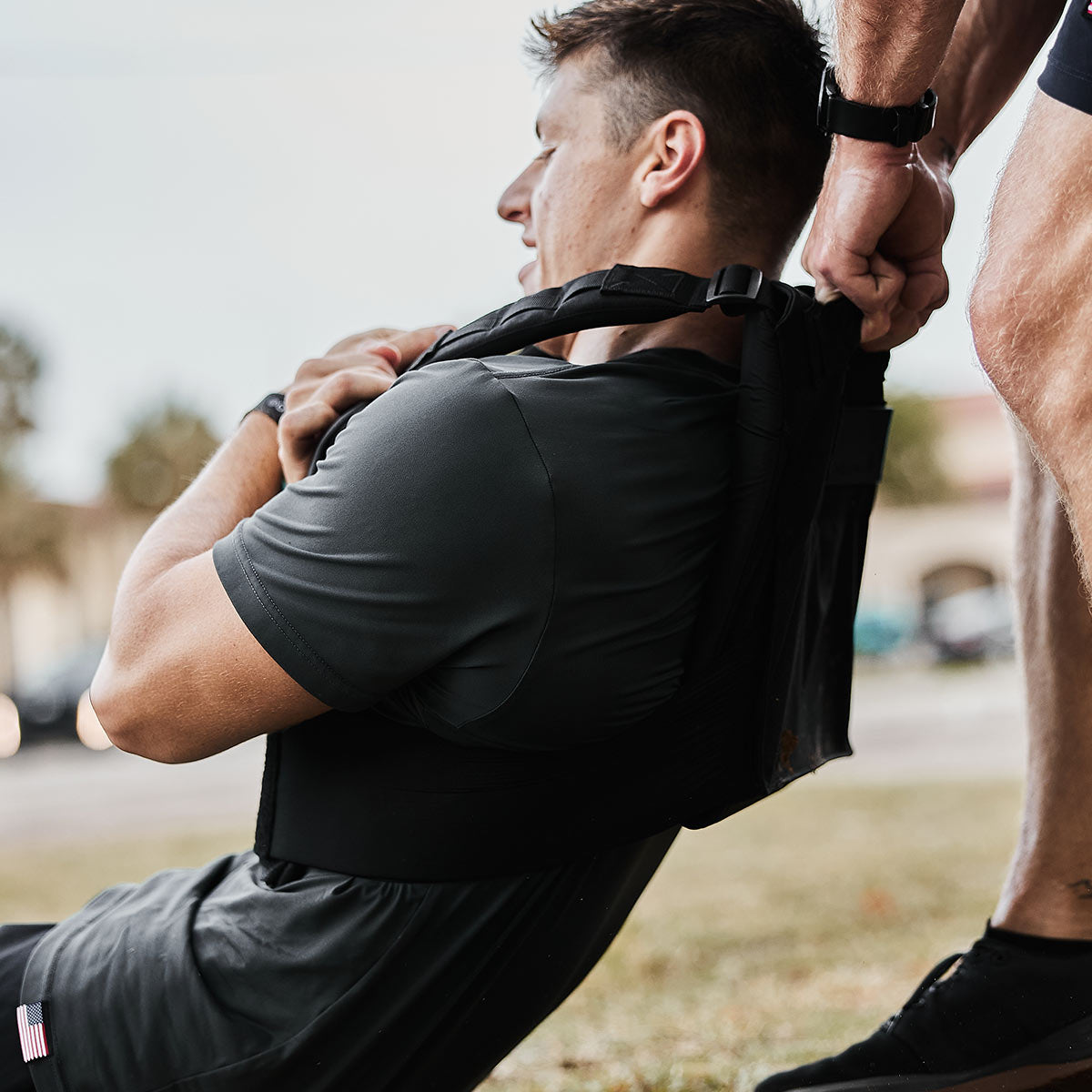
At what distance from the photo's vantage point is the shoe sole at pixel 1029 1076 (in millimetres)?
1942

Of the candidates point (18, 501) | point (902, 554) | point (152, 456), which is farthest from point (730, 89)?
point (902, 554)

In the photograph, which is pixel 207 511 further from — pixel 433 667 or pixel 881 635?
pixel 881 635

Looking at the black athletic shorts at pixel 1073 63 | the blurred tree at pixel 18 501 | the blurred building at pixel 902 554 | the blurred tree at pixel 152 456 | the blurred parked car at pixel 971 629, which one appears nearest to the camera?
the black athletic shorts at pixel 1073 63

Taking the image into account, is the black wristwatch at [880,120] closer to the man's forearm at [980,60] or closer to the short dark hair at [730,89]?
the short dark hair at [730,89]

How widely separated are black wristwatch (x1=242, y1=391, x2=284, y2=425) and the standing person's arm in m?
0.88

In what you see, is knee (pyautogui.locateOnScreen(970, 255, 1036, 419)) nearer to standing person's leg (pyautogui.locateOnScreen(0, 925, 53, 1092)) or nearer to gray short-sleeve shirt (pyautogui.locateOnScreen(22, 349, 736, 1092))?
gray short-sleeve shirt (pyautogui.locateOnScreen(22, 349, 736, 1092))

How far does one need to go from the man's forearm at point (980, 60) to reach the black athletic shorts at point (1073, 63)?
708mm

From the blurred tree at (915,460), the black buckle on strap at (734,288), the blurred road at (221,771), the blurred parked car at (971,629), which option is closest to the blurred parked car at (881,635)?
the blurred parked car at (971,629)

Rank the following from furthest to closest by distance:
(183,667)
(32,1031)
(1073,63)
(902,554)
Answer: (902,554), (32,1031), (183,667), (1073,63)

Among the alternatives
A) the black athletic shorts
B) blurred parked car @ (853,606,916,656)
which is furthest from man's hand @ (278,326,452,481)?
blurred parked car @ (853,606,916,656)

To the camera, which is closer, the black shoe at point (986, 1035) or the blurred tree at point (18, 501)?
the black shoe at point (986, 1035)

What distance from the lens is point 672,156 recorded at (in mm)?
1875

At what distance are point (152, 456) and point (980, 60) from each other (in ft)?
102

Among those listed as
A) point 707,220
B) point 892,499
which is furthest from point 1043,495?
point 892,499
